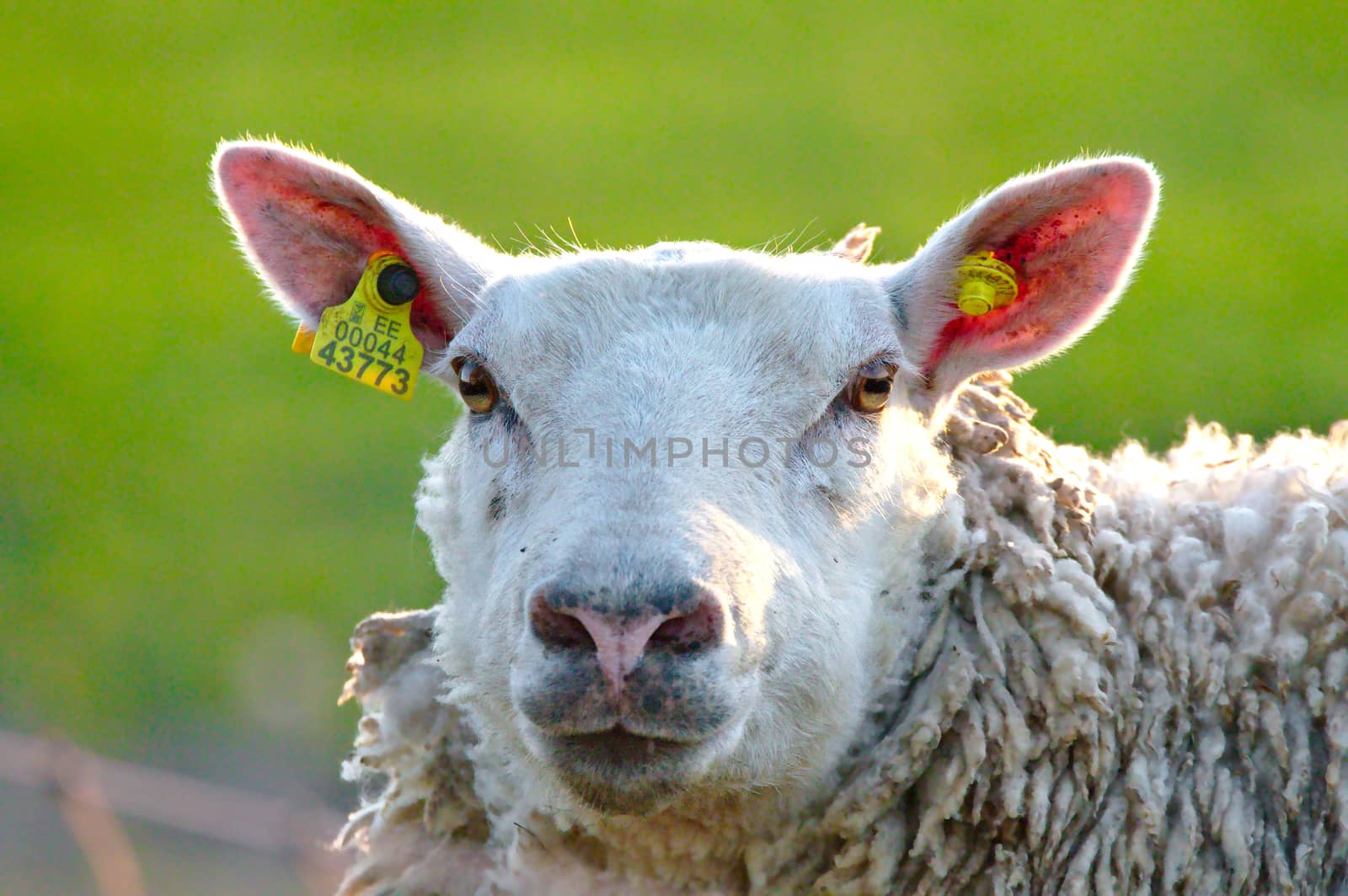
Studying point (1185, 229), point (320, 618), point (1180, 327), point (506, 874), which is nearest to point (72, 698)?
point (320, 618)

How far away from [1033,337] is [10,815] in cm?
669

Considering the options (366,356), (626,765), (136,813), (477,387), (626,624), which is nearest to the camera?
(626,624)

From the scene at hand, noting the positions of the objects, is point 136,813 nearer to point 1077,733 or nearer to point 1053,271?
point 1077,733

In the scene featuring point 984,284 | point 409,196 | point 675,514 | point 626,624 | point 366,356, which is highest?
point 409,196

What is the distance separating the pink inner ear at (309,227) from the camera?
3262mm

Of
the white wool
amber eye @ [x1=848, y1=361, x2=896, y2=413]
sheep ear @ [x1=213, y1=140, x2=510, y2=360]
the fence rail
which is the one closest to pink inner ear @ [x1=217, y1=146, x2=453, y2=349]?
sheep ear @ [x1=213, y1=140, x2=510, y2=360]

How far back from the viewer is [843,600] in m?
2.76

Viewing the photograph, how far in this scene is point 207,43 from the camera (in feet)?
60.5

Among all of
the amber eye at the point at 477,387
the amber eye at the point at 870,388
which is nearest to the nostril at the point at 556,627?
the amber eye at the point at 477,387

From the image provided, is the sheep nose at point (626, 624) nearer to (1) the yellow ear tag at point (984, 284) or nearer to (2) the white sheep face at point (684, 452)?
(2) the white sheep face at point (684, 452)

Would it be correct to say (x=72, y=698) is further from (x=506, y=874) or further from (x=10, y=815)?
(x=506, y=874)

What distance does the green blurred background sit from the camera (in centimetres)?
1046

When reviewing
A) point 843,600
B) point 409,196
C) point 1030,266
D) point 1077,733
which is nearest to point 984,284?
point 1030,266

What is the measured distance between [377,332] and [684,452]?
3.57 feet
